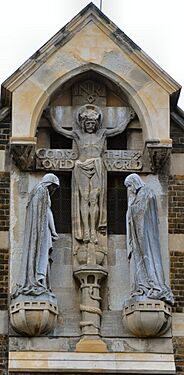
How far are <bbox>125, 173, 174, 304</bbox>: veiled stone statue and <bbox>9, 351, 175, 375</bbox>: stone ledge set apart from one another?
66cm

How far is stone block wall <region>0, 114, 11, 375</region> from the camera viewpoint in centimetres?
1672

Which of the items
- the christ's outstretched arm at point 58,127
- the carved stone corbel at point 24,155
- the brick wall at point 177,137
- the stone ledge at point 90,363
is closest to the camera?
the stone ledge at point 90,363

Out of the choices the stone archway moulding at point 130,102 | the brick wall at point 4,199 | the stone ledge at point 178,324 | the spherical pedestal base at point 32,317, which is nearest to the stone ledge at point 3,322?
the spherical pedestal base at point 32,317

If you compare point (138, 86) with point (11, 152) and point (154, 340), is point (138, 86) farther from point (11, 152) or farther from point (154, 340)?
point (154, 340)

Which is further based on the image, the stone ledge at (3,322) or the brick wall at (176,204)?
the brick wall at (176,204)

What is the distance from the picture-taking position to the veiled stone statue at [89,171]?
1723cm

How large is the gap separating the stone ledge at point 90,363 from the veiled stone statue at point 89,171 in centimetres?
133

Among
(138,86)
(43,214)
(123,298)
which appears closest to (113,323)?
(123,298)

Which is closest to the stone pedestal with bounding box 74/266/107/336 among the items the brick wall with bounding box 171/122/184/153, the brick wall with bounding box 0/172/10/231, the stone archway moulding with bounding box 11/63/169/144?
the brick wall with bounding box 0/172/10/231

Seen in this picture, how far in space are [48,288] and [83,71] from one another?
8.58 ft

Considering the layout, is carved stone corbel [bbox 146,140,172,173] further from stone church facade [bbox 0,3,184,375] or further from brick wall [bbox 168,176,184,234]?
brick wall [bbox 168,176,184,234]

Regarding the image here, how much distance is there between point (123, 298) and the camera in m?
17.0

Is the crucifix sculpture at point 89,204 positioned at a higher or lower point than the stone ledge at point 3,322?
higher

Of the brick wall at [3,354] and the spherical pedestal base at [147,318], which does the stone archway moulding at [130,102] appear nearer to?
the spherical pedestal base at [147,318]
